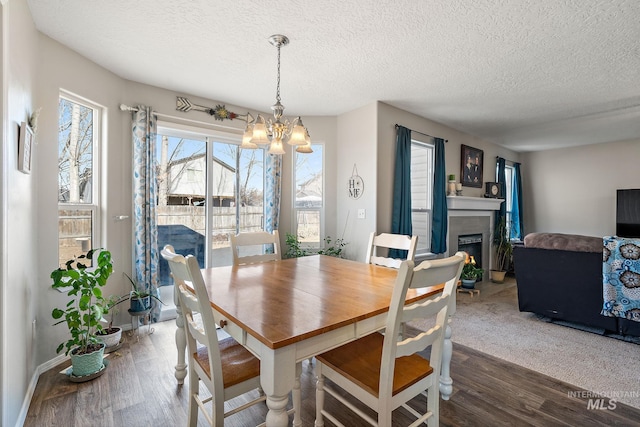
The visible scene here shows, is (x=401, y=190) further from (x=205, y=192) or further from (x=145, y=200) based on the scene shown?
(x=145, y=200)

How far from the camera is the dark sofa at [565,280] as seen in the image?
9.09 feet

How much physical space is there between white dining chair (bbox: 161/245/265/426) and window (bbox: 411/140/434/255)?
3.38 metres

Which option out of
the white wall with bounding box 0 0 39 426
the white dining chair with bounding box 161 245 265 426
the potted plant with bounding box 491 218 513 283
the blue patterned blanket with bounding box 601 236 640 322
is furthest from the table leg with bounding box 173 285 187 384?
the potted plant with bounding box 491 218 513 283

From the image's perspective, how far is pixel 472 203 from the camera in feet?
15.8

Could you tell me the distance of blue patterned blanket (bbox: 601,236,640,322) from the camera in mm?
2490

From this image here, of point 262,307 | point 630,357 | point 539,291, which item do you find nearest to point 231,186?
point 262,307

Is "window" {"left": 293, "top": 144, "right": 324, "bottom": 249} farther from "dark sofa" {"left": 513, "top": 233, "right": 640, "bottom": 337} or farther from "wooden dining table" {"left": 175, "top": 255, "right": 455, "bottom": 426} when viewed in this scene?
"dark sofa" {"left": 513, "top": 233, "right": 640, "bottom": 337}

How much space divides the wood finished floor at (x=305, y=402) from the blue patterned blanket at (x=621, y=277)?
44.2 inches

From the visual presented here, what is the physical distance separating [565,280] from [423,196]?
6.35 ft

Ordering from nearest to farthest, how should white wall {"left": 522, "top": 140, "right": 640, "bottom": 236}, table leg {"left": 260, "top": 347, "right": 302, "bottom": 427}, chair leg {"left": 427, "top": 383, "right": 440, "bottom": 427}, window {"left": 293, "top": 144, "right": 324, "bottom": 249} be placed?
1. table leg {"left": 260, "top": 347, "right": 302, "bottom": 427}
2. chair leg {"left": 427, "top": 383, "right": 440, "bottom": 427}
3. window {"left": 293, "top": 144, "right": 324, "bottom": 249}
4. white wall {"left": 522, "top": 140, "right": 640, "bottom": 236}

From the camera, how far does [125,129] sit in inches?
114

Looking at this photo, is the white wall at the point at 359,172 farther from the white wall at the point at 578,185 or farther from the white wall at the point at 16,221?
the white wall at the point at 578,185

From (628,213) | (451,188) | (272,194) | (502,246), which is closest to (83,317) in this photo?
(272,194)

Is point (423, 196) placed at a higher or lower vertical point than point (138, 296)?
higher
